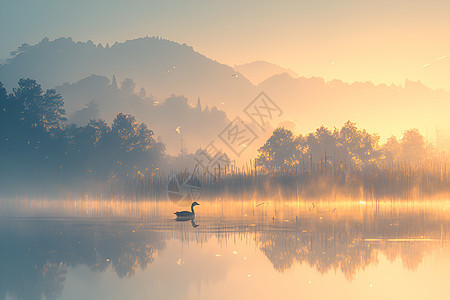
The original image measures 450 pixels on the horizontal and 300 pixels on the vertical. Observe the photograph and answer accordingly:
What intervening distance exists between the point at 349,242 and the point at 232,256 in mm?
4293

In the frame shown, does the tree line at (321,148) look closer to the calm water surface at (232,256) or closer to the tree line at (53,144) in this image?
the tree line at (53,144)

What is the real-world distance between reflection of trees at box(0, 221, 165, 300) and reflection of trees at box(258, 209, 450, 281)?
4.18 meters

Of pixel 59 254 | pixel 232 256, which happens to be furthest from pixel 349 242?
pixel 59 254

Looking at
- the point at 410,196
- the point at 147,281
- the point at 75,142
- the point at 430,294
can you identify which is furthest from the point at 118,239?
the point at 75,142

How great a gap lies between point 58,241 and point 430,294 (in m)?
13.8

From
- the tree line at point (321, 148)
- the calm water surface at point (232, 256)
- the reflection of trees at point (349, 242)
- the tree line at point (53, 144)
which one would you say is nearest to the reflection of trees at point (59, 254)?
the calm water surface at point (232, 256)

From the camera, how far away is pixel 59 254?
19328 mm

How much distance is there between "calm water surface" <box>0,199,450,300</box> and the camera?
14.4 metres

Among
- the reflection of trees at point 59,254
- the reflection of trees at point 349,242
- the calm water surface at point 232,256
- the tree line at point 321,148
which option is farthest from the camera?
the tree line at point 321,148

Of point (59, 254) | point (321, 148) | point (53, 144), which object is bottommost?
point (59, 254)

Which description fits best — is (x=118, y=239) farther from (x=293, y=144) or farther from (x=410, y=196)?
(x=293, y=144)

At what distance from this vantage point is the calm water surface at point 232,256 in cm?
1441

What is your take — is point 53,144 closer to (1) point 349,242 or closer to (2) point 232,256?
(2) point 232,256

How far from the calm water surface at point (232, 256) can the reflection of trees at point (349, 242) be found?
0.03m
